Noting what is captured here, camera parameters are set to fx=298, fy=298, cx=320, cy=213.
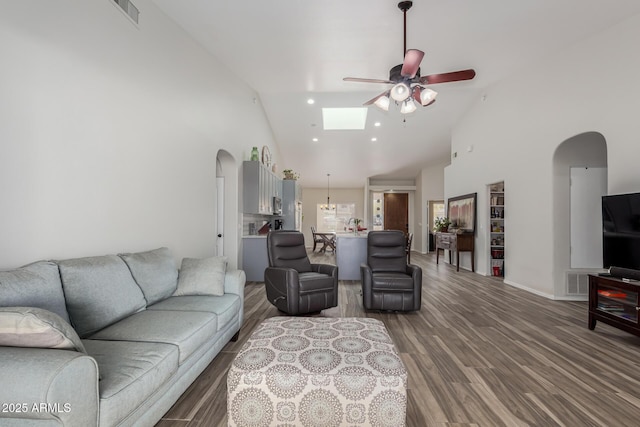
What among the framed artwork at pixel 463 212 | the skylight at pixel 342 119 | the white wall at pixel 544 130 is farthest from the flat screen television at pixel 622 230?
the skylight at pixel 342 119

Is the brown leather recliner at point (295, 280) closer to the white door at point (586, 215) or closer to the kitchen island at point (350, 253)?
the kitchen island at point (350, 253)

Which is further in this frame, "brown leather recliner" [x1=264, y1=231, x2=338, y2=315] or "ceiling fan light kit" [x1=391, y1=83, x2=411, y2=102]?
"brown leather recliner" [x1=264, y1=231, x2=338, y2=315]

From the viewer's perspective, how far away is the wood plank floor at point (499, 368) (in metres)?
1.82

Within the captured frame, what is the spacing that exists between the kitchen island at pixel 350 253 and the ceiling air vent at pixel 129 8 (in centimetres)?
414

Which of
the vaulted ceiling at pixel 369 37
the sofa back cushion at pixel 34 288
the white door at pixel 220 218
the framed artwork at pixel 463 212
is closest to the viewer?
the sofa back cushion at pixel 34 288

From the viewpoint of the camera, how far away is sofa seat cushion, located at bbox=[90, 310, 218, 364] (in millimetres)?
1771

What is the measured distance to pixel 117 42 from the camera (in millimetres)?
2562

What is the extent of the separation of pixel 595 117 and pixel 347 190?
966 cm

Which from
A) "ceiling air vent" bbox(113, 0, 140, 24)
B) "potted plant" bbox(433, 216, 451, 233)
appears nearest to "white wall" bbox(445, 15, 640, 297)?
"potted plant" bbox(433, 216, 451, 233)

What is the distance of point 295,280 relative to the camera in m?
3.40

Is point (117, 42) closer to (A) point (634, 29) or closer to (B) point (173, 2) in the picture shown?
(B) point (173, 2)

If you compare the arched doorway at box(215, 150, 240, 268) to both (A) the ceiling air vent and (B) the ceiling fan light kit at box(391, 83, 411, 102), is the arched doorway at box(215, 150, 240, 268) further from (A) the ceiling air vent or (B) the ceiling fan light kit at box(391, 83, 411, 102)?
(B) the ceiling fan light kit at box(391, 83, 411, 102)

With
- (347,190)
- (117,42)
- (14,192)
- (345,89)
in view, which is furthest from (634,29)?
(347,190)

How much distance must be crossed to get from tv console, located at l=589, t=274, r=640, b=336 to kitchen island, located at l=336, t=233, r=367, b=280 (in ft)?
10.5
